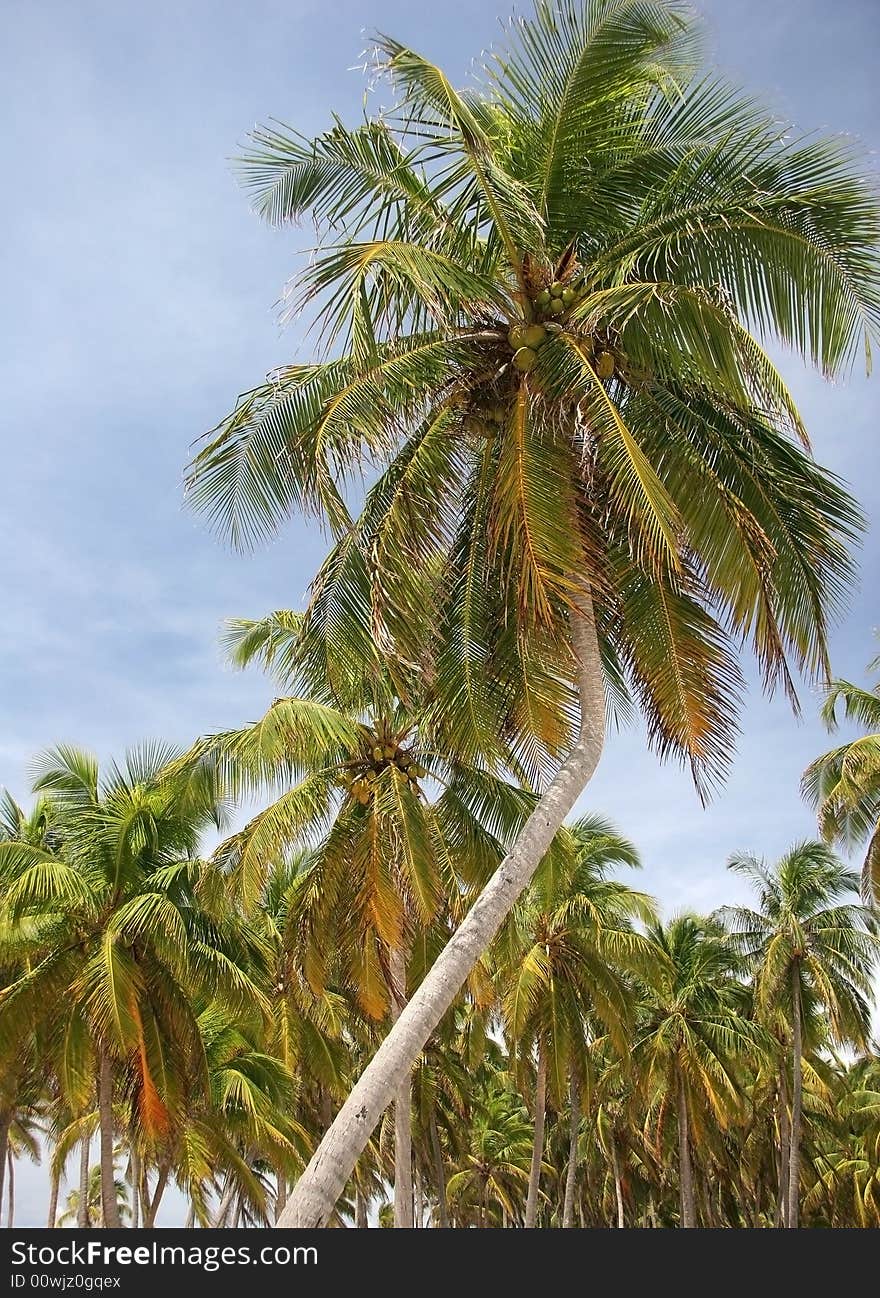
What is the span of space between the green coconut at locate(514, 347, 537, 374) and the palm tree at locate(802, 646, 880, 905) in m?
14.6

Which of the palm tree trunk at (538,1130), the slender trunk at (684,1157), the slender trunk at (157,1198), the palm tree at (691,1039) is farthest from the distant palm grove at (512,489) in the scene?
the slender trunk at (684,1157)

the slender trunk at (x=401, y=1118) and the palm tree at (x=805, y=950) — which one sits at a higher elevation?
the palm tree at (x=805, y=950)

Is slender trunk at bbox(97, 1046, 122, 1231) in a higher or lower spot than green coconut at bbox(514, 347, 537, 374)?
lower

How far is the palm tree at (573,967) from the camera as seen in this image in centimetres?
2209

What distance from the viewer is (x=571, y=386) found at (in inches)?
326

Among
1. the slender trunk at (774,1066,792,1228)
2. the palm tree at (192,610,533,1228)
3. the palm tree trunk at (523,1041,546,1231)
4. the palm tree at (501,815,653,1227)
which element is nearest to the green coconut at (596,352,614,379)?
the palm tree at (192,610,533,1228)

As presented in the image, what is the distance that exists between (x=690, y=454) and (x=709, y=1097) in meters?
22.7

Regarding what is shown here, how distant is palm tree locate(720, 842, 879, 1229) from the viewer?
2794 cm

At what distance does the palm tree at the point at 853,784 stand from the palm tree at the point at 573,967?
4.39m

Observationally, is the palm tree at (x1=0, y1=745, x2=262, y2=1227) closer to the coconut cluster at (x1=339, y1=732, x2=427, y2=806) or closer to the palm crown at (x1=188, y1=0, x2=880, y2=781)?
the coconut cluster at (x1=339, y1=732, x2=427, y2=806)

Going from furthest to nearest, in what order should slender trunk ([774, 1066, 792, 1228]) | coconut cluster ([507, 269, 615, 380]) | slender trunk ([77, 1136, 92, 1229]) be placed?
slender trunk ([774, 1066, 792, 1228]) < slender trunk ([77, 1136, 92, 1229]) < coconut cluster ([507, 269, 615, 380])

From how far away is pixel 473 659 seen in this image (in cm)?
991

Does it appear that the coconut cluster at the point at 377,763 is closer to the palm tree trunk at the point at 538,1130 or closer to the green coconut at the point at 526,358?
the green coconut at the point at 526,358

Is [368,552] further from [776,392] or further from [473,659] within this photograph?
[776,392]
